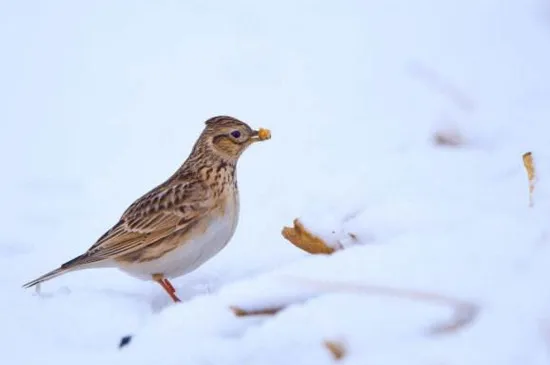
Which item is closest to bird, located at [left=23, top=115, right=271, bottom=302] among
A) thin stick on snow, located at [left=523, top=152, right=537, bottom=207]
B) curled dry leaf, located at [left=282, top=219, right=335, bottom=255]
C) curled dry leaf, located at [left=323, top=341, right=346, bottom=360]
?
curled dry leaf, located at [left=282, top=219, right=335, bottom=255]

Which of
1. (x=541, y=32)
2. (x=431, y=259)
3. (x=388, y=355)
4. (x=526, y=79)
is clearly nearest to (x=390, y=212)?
(x=431, y=259)

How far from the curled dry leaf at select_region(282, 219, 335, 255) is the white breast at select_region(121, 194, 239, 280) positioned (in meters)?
0.39

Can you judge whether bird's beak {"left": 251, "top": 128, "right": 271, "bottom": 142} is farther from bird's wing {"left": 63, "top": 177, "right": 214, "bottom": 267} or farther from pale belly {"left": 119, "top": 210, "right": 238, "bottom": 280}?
pale belly {"left": 119, "top": 210, "right": 238, "bottom": 280}

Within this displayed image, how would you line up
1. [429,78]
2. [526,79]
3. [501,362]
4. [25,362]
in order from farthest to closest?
[526,79] → [429,78] → [25,362] → [501,362]

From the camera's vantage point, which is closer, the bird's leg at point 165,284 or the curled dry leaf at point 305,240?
the curled dry leaf at point 305,240

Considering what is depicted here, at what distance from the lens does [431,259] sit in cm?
588

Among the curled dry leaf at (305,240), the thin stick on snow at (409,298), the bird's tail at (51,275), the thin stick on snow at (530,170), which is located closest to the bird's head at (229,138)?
the curled dry leaf at (305,240)

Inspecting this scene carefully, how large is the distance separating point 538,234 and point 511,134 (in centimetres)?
239

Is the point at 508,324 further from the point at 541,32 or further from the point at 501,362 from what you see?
the point at 541,32

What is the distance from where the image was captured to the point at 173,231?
735 cm

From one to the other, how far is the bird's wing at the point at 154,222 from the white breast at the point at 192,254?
106mm

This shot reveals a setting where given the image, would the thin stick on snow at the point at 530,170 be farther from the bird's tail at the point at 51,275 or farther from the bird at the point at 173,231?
the bird's tail at the point at 51,275

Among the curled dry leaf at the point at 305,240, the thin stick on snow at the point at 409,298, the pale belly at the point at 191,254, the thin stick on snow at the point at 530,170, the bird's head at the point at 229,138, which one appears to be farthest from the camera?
the bird's head at the point at 229,138

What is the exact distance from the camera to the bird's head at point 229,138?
773 cm
